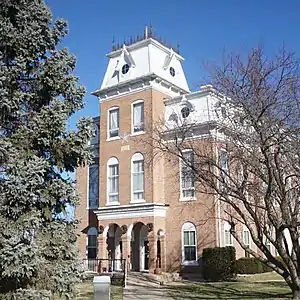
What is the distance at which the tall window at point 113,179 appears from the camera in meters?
29.8

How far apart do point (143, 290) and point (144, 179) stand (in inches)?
324

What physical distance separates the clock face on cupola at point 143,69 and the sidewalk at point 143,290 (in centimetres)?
1174

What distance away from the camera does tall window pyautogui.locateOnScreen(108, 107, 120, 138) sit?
100 feet

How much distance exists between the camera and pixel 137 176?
1141 inches

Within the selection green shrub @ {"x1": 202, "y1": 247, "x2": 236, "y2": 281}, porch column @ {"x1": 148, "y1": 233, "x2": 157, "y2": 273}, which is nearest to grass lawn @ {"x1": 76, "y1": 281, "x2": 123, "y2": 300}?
porch column @ {"x1": 148, "y1": 233, "x2": 157, "y2": 273}

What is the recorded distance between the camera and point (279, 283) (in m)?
22.4

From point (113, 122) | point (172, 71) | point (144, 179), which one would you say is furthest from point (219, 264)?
point (172, 71)

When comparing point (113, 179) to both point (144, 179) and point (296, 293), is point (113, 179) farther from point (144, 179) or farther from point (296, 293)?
point (296, 293)

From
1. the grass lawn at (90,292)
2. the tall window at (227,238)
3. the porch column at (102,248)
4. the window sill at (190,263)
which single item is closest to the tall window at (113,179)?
the porch column at (102,248)

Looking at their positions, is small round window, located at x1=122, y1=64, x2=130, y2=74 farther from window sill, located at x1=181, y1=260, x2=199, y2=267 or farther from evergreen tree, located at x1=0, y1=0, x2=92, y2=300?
evergreen tree, located at x1=0, y1=0, x2=92, y2=300

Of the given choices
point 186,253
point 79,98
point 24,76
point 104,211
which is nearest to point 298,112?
point 79,98

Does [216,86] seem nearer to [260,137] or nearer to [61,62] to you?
[260,137]

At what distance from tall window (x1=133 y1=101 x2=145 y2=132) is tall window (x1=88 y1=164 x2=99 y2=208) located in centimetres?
467

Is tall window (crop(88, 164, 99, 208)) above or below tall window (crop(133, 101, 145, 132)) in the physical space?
below
